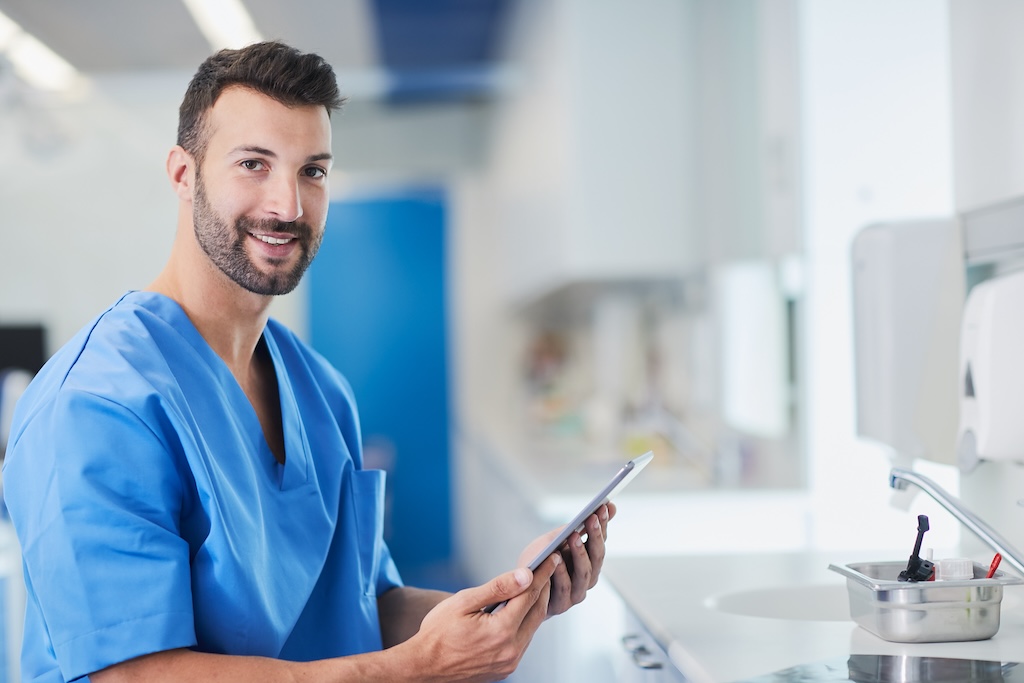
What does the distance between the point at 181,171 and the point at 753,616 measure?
2.97 feet

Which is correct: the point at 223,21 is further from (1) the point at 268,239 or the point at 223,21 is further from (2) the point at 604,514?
(2) the point at 604,514

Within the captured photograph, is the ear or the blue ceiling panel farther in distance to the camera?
the blue ceiling panel

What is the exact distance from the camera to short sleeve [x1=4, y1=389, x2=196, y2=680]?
1.00 m

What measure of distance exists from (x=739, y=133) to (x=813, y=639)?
2.24 metres

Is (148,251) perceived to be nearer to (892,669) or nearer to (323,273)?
(323,273)

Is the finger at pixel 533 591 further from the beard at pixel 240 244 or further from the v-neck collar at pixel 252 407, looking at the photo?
the beard at pixel 240 244

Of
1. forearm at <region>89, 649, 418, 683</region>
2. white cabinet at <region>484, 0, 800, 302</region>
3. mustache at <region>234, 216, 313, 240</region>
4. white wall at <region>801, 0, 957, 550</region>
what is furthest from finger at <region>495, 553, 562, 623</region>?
white cabinet at <region>484, 0, 800, 302</region>

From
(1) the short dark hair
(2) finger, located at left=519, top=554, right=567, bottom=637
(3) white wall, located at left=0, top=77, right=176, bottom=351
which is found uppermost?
(3) white wall, located at left=0, top=77, right=176, bottom=351

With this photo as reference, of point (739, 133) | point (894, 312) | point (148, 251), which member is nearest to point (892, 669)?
point (894, 312)

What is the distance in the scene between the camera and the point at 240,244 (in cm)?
124

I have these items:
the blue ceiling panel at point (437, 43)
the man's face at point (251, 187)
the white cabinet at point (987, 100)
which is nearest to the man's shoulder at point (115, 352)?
the man's face at point (251, 187)

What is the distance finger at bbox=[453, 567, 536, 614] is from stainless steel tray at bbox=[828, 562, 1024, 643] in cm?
37

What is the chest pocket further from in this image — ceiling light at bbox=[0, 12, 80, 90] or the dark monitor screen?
ceiling light at bbox=[0, 12, 80, 90]

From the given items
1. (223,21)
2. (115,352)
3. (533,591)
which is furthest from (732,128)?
(115,352)
